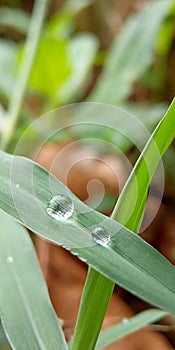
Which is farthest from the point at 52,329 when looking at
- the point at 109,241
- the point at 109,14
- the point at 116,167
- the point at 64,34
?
the point at 109,14

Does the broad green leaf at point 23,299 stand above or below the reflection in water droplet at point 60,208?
below

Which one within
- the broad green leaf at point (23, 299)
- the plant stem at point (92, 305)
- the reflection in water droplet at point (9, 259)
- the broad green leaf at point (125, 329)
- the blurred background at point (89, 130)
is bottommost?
the blurred background at point (89, 130)

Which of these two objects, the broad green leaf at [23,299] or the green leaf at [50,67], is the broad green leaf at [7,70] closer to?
the green leaf at [50,67]

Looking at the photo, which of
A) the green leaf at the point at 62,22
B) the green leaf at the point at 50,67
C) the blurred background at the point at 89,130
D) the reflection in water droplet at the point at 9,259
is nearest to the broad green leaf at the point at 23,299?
the reflection in water droplet at the point at 9,259

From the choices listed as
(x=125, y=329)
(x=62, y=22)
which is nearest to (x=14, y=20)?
(x=62, y=22)

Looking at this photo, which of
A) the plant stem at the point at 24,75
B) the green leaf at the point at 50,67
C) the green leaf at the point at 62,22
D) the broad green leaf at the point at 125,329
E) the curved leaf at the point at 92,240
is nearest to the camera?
the curved leaf at the point at 92,240

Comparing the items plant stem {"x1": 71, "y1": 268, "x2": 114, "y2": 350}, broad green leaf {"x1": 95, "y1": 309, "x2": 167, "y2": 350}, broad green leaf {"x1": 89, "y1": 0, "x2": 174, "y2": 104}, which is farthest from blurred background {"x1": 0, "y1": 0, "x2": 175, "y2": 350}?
plant stem {"x1": 71, "y1": 268, "x2": 114, "y2": 350}
